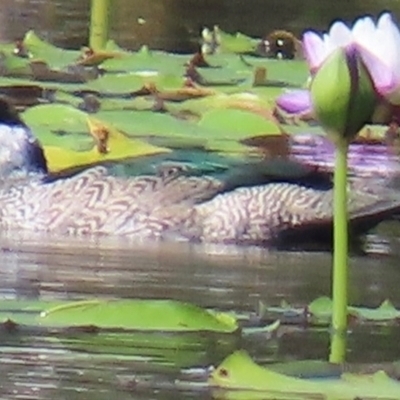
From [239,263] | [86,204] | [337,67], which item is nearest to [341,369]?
[337,67]

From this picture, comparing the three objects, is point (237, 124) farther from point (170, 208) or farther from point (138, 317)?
point (138, 317)

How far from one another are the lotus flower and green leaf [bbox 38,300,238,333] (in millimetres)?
179

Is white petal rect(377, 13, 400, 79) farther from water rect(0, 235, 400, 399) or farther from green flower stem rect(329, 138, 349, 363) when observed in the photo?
water rect(0, 235, 400, 399)

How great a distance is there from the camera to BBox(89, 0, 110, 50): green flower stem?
133cm

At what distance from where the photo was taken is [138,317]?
81cm

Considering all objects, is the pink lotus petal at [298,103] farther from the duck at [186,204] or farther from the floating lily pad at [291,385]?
the duck at [186,204]

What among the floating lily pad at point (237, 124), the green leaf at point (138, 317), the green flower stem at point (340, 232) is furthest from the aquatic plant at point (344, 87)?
the floating lily pad at point (237, 124)

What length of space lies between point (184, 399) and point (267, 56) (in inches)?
28.3

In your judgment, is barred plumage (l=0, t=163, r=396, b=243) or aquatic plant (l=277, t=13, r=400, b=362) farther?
barred plumage (l=0, t=163, r=396, b=243)

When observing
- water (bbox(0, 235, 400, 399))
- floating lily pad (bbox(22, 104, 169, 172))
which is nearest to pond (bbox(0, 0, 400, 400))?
water (bbox(0, 235, 400, 399))

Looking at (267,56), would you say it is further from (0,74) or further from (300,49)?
(0,74)

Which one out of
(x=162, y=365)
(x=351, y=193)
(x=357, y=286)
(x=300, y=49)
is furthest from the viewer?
(x=300, y=49)

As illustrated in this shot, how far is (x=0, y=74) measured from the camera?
4.31ft

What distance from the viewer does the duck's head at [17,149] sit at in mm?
1176
